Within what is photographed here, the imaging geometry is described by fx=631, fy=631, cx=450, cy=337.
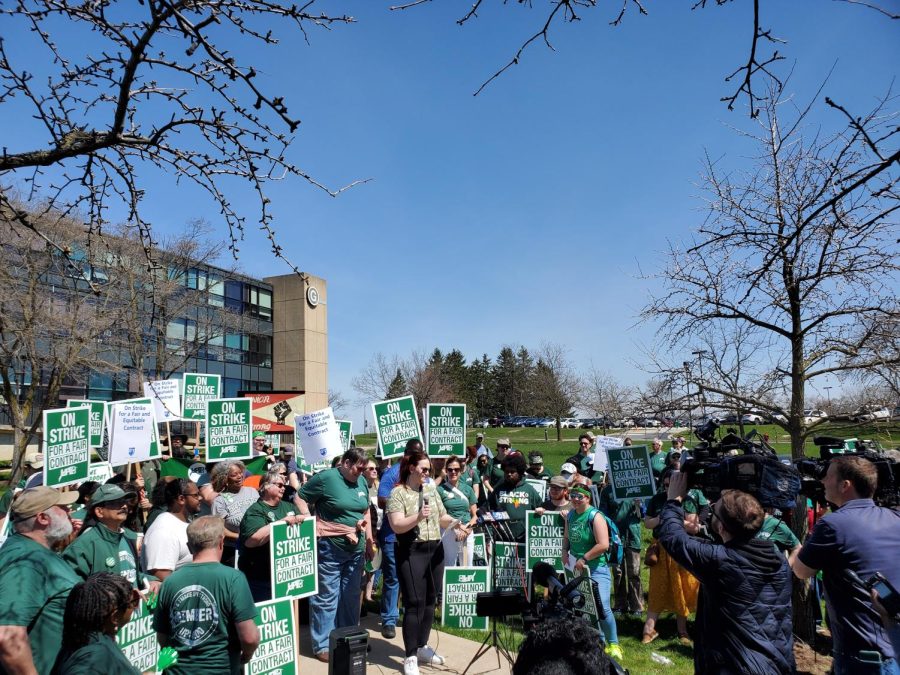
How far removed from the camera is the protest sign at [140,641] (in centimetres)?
430

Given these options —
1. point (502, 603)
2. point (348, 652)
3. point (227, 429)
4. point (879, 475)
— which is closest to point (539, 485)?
point (348, 652)

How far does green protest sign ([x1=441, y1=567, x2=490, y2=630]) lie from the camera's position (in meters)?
7.04

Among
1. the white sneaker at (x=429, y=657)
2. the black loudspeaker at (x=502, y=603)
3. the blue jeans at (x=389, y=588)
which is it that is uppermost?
the black loudspeaker at (x=502, y=603)

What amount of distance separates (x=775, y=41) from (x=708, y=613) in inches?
113

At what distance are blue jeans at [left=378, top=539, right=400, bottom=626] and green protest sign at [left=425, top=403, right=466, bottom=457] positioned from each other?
1363 millimetres

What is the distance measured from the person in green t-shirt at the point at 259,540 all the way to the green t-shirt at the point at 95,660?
276 cm

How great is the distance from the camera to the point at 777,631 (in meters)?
3.33

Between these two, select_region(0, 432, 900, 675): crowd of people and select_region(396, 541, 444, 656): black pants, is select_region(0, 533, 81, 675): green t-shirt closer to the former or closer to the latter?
select_region(0, 432, 900, 675): crowd of people

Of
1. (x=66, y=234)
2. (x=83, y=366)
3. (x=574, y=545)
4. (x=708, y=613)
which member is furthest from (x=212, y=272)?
(x=708, y=613)

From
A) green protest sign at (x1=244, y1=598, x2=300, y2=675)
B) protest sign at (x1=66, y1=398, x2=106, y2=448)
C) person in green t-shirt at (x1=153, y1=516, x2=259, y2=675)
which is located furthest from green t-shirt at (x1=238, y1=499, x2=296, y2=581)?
protest sign at (x1=66, y1=398, x2=106, y2=448)

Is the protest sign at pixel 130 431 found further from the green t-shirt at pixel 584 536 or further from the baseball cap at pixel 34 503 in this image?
the green t-shirt at pixel 584 536

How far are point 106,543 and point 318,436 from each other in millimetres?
5008

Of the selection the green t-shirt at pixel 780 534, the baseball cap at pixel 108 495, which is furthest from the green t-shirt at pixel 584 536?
the baseball cap at pixel 108 495

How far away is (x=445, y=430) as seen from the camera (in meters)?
8.42
